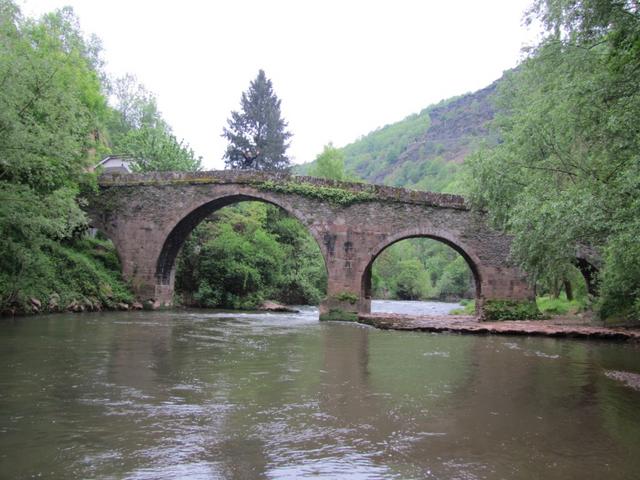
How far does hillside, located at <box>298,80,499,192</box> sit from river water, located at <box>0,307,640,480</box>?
88.4m

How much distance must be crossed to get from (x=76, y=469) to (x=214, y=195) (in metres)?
18.0

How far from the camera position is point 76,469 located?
12.1 ft

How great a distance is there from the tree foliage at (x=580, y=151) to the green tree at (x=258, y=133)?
94.7ft

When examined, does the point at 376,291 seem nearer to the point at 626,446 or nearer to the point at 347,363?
the point at 347,363

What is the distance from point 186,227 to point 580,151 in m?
15.9

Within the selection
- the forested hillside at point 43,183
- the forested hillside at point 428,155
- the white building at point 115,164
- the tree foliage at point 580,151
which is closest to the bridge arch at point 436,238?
the tree foliage at point 580,151

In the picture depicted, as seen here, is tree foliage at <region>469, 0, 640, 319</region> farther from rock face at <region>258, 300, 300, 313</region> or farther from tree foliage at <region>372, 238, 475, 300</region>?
tree foliage at <region>372, 238, 475, 300</region>

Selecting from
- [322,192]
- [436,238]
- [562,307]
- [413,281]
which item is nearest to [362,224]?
[322,192]

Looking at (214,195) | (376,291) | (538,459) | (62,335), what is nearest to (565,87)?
(538,459)

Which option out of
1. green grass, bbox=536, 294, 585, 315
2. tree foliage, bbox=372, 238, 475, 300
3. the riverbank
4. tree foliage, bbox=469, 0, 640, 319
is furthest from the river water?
tree foliage, bbox=372, 238, 475, 300

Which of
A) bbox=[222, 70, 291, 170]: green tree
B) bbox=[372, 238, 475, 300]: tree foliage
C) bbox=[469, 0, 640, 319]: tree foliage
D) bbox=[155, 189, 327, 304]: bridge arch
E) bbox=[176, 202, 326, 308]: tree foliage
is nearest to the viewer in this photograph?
bbox=[469, 0, 640, 319]: tree foliage

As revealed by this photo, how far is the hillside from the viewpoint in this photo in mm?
103188

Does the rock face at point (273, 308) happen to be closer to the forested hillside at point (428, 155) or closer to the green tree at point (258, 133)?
the green tree at point (258, 133)

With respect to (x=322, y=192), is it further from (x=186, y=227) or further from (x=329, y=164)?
(x=329, y=164)
